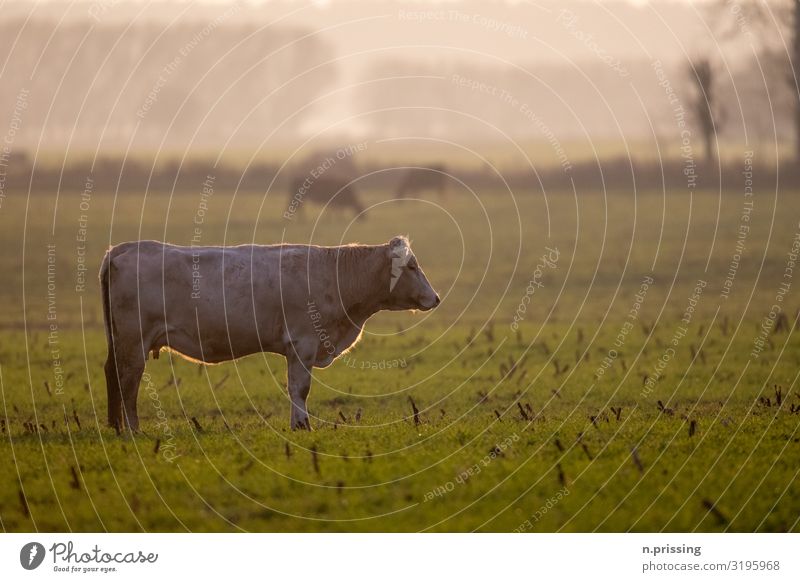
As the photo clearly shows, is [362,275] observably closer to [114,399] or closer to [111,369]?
[111,369]

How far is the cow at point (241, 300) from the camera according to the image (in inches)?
680

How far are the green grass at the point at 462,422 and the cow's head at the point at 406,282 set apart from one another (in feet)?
5.44

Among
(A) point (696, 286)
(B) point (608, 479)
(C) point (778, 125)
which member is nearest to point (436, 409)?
(B) point (608, 479)

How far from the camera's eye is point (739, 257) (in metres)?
44.5

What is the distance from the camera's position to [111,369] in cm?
1738

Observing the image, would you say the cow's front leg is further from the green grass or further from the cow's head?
the cow's head

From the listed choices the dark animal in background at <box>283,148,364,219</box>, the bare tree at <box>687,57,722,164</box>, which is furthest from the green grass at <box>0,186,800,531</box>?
the bare tree at <box>687,57,722,164</box>

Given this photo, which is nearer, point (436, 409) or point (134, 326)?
point (134, 326)

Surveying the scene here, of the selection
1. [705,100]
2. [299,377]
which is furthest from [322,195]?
[299,377]

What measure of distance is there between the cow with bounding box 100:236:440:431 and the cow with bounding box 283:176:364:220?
3991cm

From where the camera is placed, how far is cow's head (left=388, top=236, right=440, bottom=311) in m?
18.1

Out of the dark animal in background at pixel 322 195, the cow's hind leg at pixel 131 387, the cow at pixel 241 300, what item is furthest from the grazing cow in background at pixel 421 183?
the cow's hind leg at pixel 131 387

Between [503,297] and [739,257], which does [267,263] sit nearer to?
[503,297]
